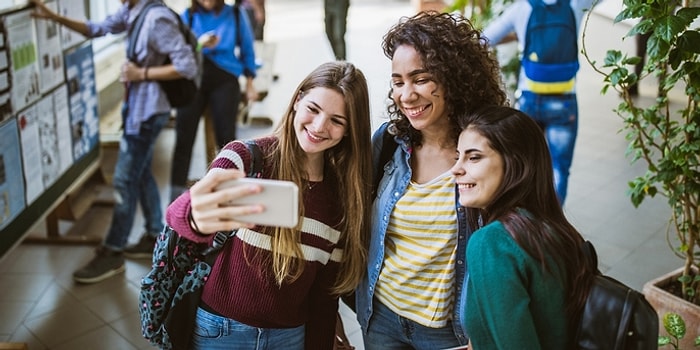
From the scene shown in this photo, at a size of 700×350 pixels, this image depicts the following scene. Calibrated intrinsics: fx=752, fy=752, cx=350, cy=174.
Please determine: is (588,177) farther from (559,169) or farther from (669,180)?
(669,180)

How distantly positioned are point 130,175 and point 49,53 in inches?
30.3

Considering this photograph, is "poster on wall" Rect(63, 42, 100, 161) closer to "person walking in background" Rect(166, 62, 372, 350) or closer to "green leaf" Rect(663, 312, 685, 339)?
"person walking in background" Rect(166, 62, 372, 350)

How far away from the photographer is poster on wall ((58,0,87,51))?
13.6 ft

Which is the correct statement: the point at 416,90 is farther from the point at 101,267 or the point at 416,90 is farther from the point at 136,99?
the point at 101,267

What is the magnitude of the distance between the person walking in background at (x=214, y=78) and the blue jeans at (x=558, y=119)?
1.94 meters

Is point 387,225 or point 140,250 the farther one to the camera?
point 140,250

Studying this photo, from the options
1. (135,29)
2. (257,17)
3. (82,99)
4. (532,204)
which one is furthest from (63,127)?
(257,17)

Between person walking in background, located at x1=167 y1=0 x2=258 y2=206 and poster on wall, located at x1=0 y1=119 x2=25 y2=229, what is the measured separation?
3.92 feet

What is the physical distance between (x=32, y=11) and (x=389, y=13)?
9124mm

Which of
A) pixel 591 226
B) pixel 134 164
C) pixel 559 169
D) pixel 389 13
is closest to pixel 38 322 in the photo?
pixel 134 164

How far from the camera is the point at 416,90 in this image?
1.90 meters

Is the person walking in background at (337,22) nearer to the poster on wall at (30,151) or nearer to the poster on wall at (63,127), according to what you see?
the poster on wall at (63,127)

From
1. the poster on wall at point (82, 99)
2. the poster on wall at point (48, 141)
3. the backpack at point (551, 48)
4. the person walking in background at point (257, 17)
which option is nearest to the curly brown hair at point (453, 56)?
the backpack at point (551, 48)

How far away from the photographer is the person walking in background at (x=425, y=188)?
1.90 metres
